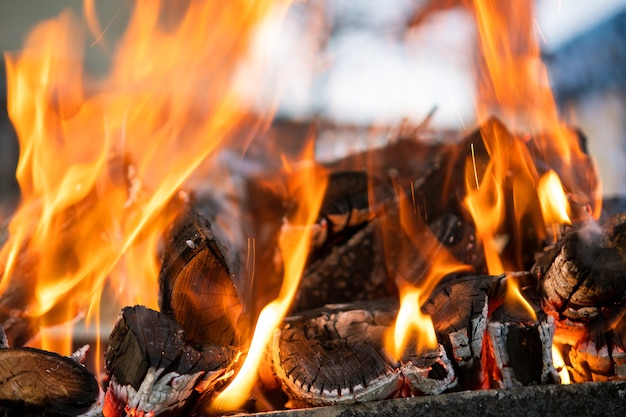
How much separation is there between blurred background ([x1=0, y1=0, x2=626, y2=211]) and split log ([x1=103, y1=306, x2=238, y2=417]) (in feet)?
6.17

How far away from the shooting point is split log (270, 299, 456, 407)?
1.45 metres

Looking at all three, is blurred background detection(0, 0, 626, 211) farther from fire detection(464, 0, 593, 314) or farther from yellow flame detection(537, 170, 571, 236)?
yellow flame detection(537, 170, 571, 236)

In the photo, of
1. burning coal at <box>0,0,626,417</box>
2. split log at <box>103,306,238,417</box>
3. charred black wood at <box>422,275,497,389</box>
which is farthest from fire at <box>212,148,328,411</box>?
charred black wood at <box>422,275,497,389</box>

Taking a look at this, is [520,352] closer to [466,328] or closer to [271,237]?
[466,328]

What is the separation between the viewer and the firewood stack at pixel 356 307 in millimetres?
1393

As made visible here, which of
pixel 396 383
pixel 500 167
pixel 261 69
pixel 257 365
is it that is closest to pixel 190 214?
pixel 257 365

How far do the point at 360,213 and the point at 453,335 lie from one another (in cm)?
74

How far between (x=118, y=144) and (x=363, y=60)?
2.04 m

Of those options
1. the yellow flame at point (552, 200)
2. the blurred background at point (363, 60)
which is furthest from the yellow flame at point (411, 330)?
the blurred background at point (363, 60)

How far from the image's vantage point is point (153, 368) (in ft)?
4.28

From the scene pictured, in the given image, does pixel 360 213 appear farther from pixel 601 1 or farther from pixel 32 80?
pixel 601 1

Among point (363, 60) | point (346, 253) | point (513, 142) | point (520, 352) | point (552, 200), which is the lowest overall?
point (520, 352)

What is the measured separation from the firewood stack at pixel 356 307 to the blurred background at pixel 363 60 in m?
1.09

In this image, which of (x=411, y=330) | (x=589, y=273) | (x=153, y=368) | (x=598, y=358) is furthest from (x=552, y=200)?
(x=153, y=368)
